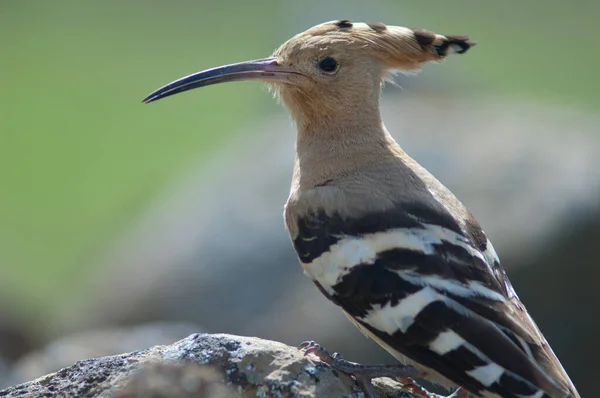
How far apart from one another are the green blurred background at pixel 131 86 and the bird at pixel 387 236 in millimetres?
4978

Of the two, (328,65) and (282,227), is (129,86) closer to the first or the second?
(282,227)

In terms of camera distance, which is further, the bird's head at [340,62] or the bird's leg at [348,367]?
the bird's head at [340,62]

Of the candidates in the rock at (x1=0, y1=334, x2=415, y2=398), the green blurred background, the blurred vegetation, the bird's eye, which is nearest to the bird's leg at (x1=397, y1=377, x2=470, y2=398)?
the rock at (x1=0, y1=334, x2=415, y2=398)

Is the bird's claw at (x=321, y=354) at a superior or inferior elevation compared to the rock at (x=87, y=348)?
inferior

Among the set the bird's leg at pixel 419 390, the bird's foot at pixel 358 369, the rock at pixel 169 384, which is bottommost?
the bird's leg at pixel 419 390

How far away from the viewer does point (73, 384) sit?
9.35 feet

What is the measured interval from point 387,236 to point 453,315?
1.09 ft

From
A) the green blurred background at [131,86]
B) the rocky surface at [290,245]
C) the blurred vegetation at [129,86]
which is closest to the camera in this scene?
the rocky surface at [290,245]

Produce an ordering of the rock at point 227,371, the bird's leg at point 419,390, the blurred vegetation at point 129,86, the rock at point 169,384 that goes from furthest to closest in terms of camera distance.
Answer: the blurred vegetation at point 129,86, the bird's leg at point 419,390, the rock at point 227,371, the rock at point 169,384

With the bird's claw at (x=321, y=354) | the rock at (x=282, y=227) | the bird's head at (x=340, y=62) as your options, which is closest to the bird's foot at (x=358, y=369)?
the bird's claw at (x=321, y=354)

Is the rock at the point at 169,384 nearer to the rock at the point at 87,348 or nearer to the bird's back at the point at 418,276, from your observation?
the bird's back at the point at 418,276

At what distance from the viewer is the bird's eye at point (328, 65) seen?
12.1ft

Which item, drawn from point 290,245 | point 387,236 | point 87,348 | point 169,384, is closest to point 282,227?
point 290,245

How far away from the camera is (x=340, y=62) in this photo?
145 inches
